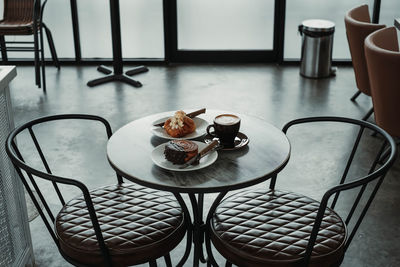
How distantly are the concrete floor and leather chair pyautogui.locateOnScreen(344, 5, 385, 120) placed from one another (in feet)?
1.29

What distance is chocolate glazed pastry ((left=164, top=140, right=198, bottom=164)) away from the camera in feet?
6.42

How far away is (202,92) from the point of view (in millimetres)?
4984

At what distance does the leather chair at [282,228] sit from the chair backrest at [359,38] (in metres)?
1.88

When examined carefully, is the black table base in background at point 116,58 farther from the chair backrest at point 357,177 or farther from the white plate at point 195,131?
the white plate at point 195,131

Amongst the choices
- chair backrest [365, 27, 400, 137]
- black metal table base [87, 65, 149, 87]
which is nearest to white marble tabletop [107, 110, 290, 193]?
chair backrest [365, 27, 400, 137]

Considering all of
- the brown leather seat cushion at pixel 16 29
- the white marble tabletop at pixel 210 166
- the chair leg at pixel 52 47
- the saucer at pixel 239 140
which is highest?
the saucer at pixel 239 140

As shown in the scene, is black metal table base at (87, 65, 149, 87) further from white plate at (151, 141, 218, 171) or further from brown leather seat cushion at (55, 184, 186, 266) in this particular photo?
white plate at (151, 141, 218, 171)

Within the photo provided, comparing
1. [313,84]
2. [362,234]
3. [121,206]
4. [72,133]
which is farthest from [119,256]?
[313,84]

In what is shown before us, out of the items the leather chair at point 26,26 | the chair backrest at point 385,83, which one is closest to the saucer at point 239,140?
the chair backrest at point 385,83

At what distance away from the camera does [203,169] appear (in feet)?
6.42

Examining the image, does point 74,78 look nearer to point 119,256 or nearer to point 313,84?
point 313,84

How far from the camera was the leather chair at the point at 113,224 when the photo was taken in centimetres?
194

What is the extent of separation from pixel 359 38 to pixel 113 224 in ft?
8.65

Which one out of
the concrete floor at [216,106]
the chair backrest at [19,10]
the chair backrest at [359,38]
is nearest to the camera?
the concrete floor at [216,106]
